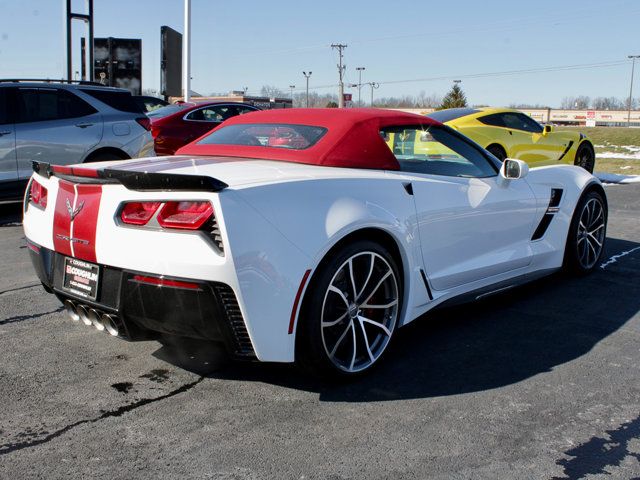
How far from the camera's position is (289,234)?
3039 mm

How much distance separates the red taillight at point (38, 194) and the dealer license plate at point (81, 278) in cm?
46

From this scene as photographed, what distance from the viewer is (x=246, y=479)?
2.55 meters

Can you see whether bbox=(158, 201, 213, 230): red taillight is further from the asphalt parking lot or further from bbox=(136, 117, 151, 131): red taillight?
bbox=(136, 117, 151, 131): red taillight

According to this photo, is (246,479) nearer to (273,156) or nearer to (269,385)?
(269,385)

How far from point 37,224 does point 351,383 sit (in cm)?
185

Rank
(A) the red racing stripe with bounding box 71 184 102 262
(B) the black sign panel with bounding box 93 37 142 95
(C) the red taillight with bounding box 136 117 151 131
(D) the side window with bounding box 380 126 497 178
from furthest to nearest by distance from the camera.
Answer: (B) the black sign panel with bounding box 93 37 142 95
(C) the red taillight with bounding box 136 117 151 131
(D) the side window with bounding box 380 126 497 178
(A) the red racing stripe with bounding box 71 184 102 262

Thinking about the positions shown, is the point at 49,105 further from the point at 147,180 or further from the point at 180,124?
the point at 147,180

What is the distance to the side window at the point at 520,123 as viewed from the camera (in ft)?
39.4

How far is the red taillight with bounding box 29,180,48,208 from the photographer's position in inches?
143

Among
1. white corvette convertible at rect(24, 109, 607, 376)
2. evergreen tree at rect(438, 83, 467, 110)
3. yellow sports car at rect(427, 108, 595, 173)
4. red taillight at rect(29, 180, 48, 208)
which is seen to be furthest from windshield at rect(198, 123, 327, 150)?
evergreen tree at rect(438, 83, 467, 110)

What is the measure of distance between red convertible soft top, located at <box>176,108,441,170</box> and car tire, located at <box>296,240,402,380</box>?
0.62 metres

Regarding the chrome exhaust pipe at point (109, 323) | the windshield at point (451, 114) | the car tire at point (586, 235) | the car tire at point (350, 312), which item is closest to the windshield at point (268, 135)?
the car tire at point (350, 312)

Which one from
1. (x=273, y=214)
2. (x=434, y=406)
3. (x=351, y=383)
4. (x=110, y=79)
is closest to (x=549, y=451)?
(x=434, y=406)

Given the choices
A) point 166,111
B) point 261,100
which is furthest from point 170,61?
point 261,100
